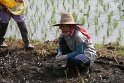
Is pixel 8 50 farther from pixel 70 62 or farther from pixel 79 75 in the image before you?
pixel 79 75

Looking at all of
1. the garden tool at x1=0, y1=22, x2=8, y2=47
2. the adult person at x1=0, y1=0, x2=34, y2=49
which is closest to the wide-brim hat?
the adult person at x1=0, y1=0, x2=34, y2=49

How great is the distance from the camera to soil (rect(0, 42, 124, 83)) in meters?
4.71

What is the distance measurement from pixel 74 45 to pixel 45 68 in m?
0.50

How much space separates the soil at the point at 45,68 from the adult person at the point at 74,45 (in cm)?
14

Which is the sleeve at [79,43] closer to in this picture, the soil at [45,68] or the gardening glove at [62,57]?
the gardening glove at [62,57]

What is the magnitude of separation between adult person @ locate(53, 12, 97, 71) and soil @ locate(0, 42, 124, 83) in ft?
0.46

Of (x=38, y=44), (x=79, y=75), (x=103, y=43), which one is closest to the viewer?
(x=79, y=75)

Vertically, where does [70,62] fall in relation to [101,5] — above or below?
below

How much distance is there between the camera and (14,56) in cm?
539

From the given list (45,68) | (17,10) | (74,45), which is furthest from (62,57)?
(17,10)

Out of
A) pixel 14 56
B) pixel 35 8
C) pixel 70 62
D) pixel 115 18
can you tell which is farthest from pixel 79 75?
pixel 35 8

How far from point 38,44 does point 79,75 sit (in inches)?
57.1

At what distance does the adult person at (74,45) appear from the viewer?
4.67m

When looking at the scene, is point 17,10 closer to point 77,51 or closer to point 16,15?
point 16,15
